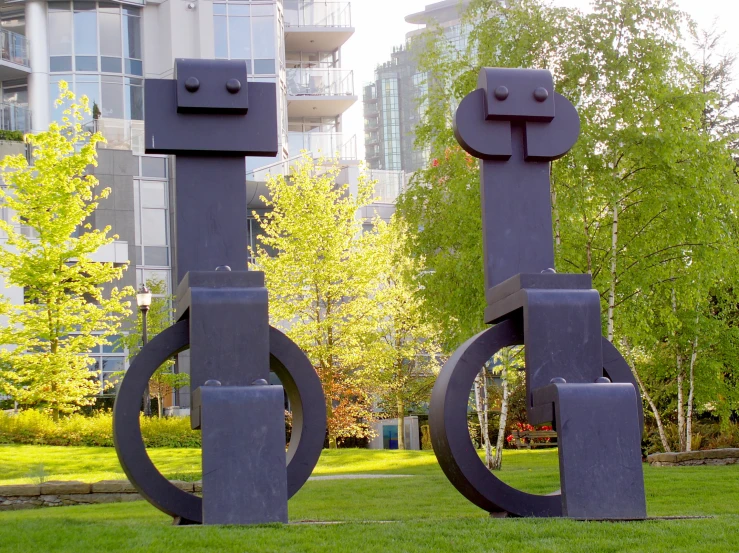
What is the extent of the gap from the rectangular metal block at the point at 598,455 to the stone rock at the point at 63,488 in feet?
29.4

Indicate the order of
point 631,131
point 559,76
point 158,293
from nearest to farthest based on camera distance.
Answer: point 631,131 → point 559,76 → point 158,293

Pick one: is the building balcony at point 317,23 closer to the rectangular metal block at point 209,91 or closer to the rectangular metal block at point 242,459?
the rectangular metal block at point 209,91

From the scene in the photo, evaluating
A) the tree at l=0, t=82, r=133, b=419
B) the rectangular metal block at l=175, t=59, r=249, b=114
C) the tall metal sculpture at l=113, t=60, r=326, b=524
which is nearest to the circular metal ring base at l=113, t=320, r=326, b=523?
the tall metal sculpture at l=113, t=60, r=326, b=524

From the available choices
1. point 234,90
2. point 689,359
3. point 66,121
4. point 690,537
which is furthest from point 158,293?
point 690,537

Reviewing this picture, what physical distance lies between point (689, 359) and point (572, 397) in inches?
581

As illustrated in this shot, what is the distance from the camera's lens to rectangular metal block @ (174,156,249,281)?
698cm

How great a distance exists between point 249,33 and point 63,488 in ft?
94.0

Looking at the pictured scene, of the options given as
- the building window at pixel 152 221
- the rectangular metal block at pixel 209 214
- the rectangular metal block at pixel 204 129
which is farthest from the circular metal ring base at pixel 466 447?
the building window at pixel 152 221

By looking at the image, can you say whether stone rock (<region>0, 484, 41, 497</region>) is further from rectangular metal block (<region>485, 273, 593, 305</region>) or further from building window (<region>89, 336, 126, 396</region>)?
building window (<region>89, 336, 126, 396</region>)

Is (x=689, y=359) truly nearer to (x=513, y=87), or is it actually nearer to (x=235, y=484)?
(x=513, y=87)

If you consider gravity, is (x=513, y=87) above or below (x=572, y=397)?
above

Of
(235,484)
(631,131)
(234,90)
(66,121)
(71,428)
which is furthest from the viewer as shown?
(66,121)

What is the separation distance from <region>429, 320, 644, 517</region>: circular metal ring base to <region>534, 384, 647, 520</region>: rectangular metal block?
0.93ft

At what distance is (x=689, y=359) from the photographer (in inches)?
784
